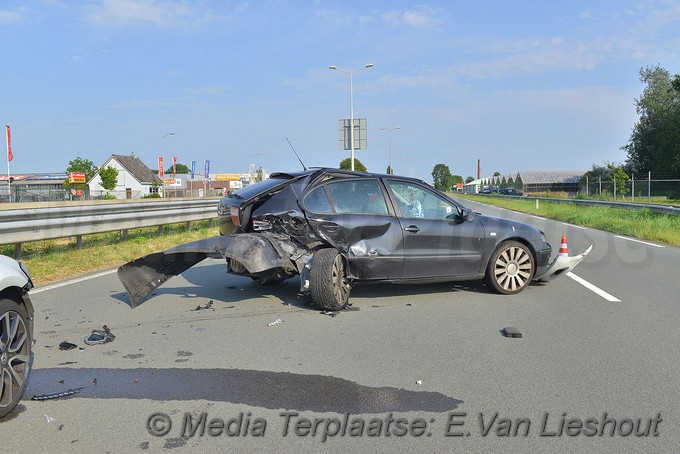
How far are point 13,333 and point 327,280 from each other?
3471mm

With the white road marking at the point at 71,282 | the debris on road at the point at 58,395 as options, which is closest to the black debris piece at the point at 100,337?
the debris on road at the point at 58,395

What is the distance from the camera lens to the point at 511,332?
19.6 ft

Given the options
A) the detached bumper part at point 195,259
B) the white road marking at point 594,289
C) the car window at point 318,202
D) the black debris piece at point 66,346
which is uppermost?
the car window at point 318,202

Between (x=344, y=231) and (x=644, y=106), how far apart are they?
82.5 meters

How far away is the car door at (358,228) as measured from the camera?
7.31 m

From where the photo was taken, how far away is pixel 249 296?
8070 millimetres

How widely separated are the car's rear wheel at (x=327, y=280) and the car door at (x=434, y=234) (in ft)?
3.03

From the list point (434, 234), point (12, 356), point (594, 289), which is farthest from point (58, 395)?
point (594, 289)

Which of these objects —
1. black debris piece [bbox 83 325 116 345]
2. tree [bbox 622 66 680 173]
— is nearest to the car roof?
black debris piece [bbox 83 325 116 345]

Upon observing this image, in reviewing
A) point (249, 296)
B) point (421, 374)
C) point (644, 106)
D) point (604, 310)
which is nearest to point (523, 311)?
point (604, 310)

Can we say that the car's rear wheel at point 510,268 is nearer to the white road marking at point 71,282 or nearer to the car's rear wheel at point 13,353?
the car's rear wheel at point 13,353

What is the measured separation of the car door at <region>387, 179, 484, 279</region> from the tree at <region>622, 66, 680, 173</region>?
68.1m

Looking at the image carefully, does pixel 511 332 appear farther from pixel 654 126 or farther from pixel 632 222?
pixel 654 126

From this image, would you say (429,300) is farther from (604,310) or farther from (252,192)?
(252,192)
